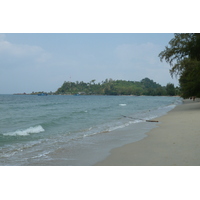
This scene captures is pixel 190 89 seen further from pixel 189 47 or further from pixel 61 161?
pixel 61 161

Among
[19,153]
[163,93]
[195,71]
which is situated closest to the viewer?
[19,153]

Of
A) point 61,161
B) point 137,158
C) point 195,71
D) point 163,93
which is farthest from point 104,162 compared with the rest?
point 163,93

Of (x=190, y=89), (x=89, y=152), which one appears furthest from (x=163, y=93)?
(x=89, y=152)

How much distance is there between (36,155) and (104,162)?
8.95ft

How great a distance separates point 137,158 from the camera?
6.45 meters

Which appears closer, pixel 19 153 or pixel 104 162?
pixel 104 162

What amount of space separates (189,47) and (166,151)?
18.9 metres

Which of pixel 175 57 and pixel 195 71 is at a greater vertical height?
pixel 175 57

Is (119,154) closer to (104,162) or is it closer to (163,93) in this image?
(104,162)

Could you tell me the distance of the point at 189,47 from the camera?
23109mm

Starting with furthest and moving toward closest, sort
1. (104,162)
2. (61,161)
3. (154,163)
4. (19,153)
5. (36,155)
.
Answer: (19,153) < (36,155) < (61,161) < (104,162) < (154,163)

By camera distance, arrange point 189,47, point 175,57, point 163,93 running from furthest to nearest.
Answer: point 163,93 → point 175,57 → point 189,47

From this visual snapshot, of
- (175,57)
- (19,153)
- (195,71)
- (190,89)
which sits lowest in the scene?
(19,153)

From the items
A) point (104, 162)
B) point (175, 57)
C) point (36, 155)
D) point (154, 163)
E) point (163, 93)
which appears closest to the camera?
point (154, 163)
